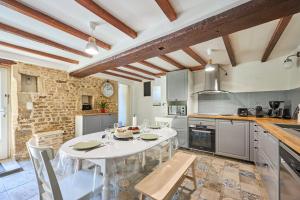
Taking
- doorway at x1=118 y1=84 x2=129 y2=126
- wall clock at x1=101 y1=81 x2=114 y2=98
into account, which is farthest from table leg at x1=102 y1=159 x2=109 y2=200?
doorway at x1=118 y1=84 x2=129 y2=126

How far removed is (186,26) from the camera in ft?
5.42

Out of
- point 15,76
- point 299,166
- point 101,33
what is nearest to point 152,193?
point 299,166

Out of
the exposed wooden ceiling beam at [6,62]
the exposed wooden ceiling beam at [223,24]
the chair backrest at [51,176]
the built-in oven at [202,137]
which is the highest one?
the exposed wooden ceiling beam at [223,24]

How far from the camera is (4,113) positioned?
2922mm

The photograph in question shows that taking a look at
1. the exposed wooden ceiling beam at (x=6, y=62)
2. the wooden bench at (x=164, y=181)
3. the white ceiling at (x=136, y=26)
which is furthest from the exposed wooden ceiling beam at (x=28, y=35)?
the wooden bench at (x=164, y=181)

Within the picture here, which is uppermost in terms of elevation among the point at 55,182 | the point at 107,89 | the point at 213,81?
the point at 213,81

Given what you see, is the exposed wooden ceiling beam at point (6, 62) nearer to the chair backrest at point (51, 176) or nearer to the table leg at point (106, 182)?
the chair backrest at point (51, 176)

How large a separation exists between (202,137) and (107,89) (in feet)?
11.1

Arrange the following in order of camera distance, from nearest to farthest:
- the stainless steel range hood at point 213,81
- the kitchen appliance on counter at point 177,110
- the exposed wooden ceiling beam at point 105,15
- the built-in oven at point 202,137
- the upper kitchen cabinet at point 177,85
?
the exposed wooden ceiling beam at point 105,15, the built-in oven at point 202,137, the stainless steel range hood at point 213,81, the upper kitchen cabinet at point 177,85, the kitchen appliance on counter at point 177,110

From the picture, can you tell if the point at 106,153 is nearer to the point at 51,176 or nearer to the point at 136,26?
the point at 51,176

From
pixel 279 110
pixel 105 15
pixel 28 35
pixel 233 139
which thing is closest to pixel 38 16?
pixel 28 35

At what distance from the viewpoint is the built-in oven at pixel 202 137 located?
10.5 ft

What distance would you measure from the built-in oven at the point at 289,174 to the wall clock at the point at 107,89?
14.6 ft

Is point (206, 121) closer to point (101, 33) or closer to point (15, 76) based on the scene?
point (101, 33)
